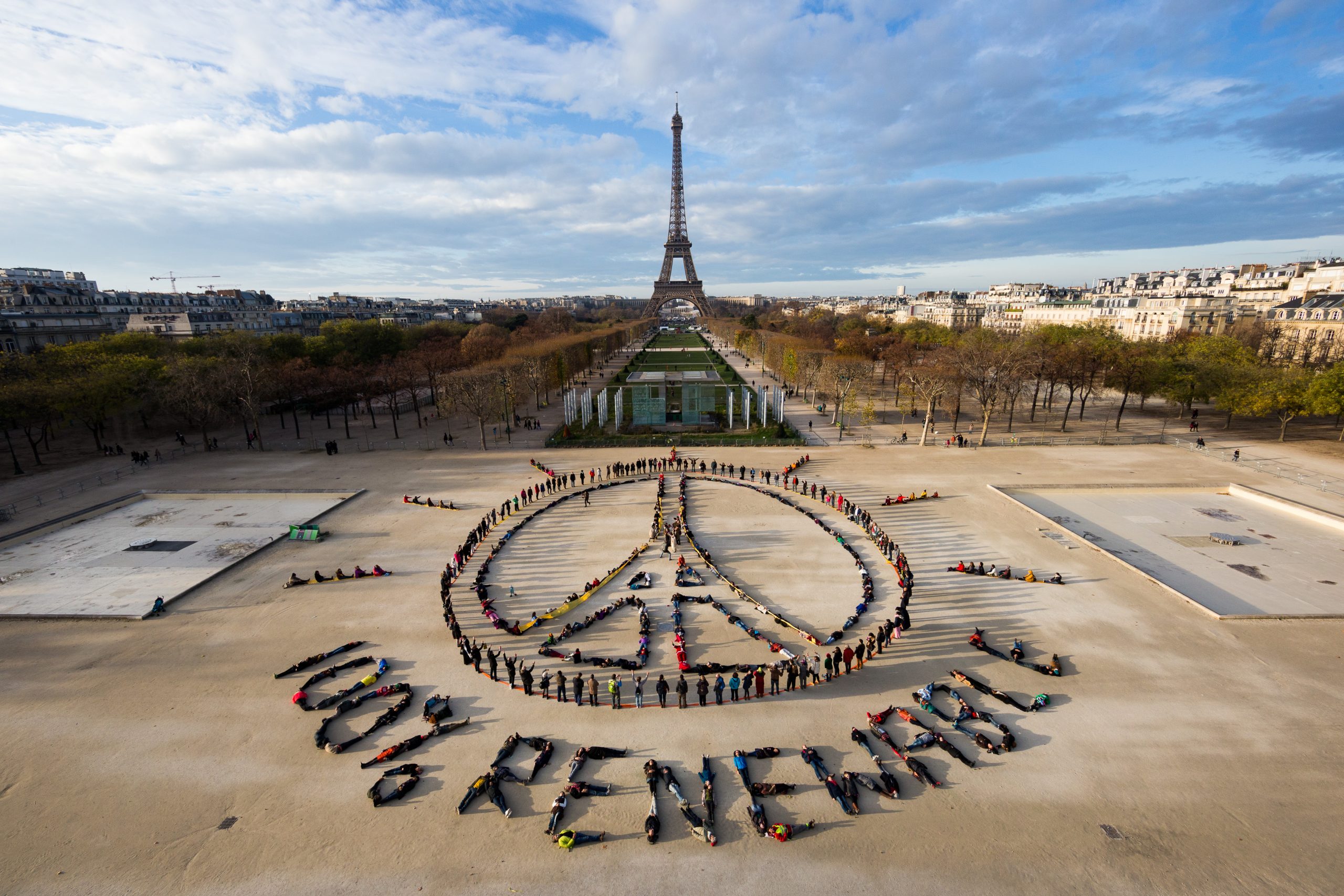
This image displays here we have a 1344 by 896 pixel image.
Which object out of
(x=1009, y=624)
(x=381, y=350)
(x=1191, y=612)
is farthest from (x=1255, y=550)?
(x=381, y=350)

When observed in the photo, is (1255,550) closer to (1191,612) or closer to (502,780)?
(1191,612)

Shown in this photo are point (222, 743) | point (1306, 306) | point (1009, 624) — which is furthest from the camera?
point (1306, 306)

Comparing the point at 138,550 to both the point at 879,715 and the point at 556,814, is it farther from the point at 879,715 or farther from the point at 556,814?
the point at 879,715

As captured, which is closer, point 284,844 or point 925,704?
point 284,844

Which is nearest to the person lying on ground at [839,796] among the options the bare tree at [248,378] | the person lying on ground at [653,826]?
the person lying on ground at [653,826]

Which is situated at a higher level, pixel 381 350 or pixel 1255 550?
pixel 381 350

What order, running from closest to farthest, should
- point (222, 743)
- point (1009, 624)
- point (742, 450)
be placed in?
point (222, 743) → point (1009, 624) → point (742, 450)

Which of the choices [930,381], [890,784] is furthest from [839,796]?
[930,381]

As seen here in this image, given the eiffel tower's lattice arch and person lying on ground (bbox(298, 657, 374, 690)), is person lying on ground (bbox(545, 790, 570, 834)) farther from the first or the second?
the eiffel tower's lattice arch
